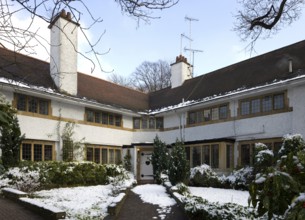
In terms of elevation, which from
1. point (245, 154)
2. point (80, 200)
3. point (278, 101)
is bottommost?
point (80, 200)

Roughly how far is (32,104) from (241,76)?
1283cm

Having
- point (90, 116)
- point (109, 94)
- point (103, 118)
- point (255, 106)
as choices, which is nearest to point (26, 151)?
point (90, 116)

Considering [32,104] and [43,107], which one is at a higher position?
[32,104]

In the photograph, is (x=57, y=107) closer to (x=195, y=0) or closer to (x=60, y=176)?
(x=60, y=176)

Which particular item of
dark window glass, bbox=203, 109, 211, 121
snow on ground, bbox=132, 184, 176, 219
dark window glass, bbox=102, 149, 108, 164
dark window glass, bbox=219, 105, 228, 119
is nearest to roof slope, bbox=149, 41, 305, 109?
dark window glass, bbox=219, 105, 228, 119

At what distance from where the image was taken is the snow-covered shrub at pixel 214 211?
8180 millimetres

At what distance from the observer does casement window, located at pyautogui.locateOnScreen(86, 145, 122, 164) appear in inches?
885

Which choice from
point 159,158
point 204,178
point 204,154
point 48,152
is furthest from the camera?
point 204,154

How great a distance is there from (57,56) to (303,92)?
14.0 meters

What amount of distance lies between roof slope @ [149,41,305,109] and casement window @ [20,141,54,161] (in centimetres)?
976

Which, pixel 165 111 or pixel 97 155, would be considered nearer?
pixel 97 155

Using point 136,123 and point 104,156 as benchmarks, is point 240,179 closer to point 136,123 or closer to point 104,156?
point 104,156

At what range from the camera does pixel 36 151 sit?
19250 mm

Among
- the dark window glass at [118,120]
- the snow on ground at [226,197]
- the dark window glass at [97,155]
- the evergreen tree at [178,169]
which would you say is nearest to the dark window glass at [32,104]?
the dark window glass at [97,155]
